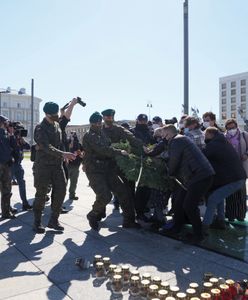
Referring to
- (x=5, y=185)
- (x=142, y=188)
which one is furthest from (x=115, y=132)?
(x=5, y=185)

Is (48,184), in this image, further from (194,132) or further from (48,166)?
(194,132)

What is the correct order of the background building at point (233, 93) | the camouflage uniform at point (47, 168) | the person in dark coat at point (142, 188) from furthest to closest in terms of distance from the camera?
the background building at point (233, 93)
the person in dark coat at point (142, 188)
the camouflage uniform at point (47, 168)

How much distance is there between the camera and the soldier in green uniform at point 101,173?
256 inches

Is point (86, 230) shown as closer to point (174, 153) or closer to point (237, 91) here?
point (174, 153)

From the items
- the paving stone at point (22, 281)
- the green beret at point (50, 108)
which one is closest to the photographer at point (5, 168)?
the green beret at point (50, 108)

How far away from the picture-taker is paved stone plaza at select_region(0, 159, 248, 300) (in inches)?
164

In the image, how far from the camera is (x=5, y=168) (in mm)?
7594

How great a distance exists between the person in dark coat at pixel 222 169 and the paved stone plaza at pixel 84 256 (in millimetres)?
1025

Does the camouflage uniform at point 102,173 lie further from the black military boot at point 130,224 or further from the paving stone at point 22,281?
the paving stone at point 22,281

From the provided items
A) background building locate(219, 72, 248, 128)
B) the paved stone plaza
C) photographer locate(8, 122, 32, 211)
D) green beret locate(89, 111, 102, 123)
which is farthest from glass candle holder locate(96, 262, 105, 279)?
background building locate(219, 72, 248, 128)

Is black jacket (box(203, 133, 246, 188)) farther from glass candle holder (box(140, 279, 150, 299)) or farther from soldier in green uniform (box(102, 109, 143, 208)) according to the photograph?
glass candle holder (box(140, 279, 150, 299))

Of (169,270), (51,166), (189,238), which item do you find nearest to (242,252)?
(189,238)

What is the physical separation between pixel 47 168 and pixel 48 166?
4 cm

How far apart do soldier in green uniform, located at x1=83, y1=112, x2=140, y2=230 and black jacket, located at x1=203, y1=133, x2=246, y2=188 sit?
54.9 inches
